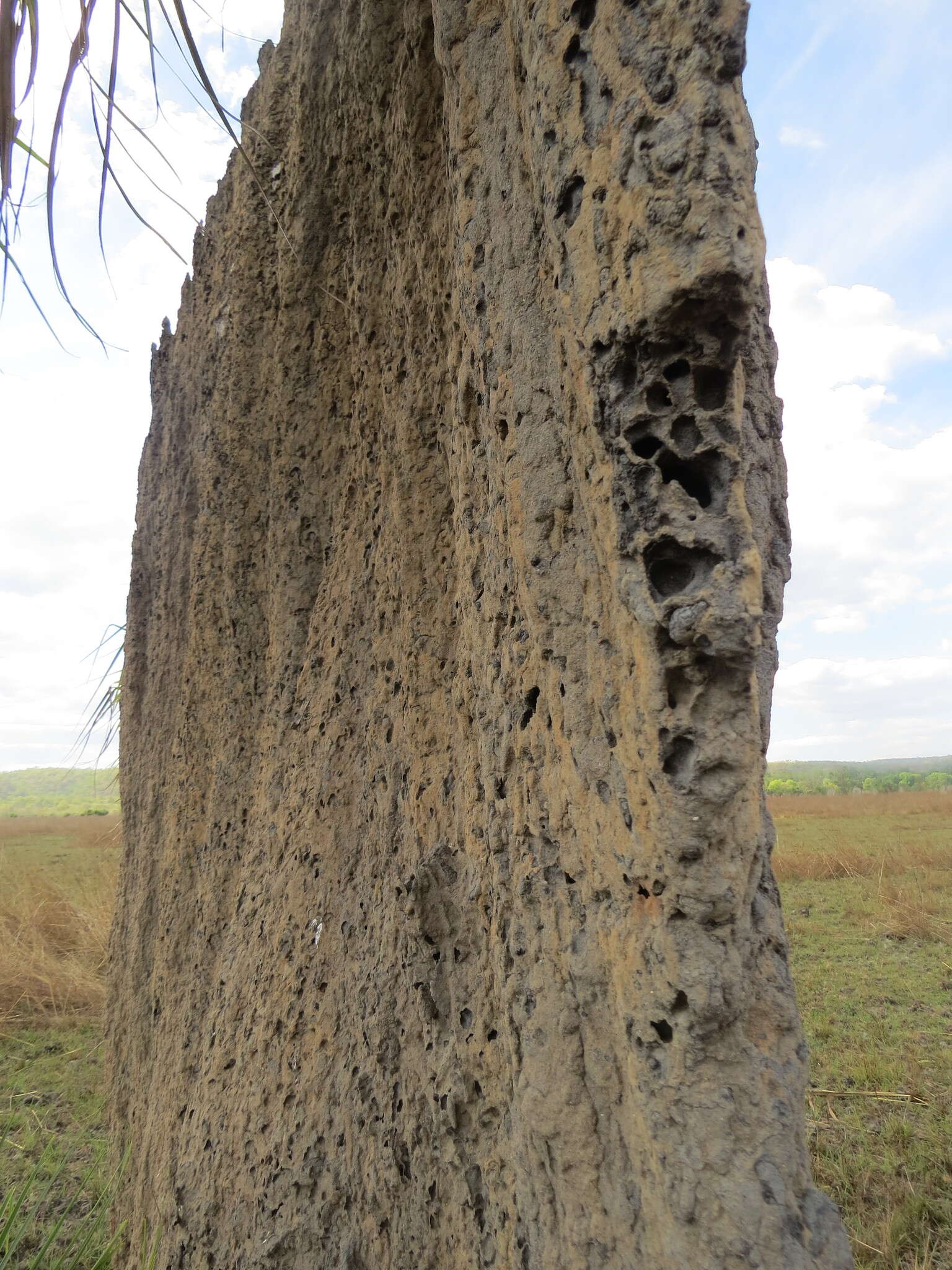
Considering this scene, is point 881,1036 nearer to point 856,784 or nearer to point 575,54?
point 575,54

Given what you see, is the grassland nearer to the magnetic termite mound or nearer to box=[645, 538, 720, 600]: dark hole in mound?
the magnetic termite mound

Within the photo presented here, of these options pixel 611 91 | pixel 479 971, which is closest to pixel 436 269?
pixel 611 91

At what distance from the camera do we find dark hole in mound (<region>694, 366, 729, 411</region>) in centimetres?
117

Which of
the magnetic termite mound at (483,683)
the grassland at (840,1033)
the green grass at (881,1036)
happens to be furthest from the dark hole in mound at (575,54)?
the green grass at (881,1036)

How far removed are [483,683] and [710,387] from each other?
2.27 ft

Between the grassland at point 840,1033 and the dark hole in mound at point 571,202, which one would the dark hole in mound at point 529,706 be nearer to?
the dark hole in mound at point 571,202

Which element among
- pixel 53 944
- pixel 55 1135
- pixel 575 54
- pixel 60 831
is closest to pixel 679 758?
pixel 575 54

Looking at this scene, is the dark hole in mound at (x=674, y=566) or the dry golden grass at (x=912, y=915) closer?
the dark hole in mound at (x=674, y=566)

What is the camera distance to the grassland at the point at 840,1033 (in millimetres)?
2959

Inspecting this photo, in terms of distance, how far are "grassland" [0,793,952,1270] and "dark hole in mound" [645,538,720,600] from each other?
1.85 m

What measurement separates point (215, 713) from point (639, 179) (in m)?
2.18

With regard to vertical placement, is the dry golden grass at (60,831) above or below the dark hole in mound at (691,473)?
below

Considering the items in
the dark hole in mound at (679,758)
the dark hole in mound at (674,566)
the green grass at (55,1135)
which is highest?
the dark hole in mound at (674,566)

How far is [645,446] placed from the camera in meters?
1.19
